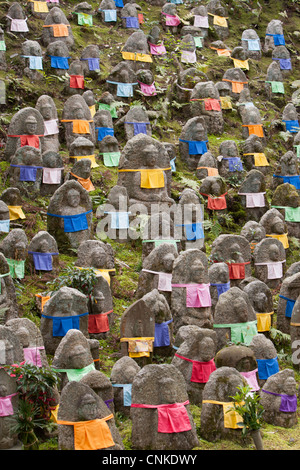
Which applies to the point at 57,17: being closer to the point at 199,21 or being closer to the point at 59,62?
the point at 59,62

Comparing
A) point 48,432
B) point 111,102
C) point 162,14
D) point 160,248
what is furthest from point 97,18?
point 48,432

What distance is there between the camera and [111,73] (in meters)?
24.4

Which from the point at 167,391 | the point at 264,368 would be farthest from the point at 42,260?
the point at 167,391

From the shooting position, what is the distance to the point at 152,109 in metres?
24.7

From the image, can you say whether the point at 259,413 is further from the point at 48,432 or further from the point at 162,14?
the point at 162,14

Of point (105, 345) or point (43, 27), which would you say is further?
point (43, 27)

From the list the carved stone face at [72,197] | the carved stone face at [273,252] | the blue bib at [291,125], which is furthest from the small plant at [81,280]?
the blue bib at [291,125]

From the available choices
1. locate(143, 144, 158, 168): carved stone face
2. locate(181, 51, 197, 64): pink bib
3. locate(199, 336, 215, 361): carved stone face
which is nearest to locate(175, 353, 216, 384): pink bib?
locate(199, 336, 215, 361): carved stone face

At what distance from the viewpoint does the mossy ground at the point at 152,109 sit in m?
15.0

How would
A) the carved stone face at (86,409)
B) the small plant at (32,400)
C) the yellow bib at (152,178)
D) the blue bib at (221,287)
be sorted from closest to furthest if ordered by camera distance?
the carved stone face at (86,409) → the small plant at (32,400) → the blue bib at (221,287) → the yellow bib at (152,178)

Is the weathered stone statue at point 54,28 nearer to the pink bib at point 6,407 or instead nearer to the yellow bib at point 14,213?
the yellow bib at point 14,213

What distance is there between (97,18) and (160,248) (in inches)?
593

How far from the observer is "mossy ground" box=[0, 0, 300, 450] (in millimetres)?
14997

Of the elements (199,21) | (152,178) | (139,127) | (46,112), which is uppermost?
(199,21)
